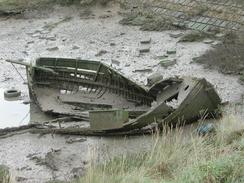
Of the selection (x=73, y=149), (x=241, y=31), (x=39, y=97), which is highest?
(x=241, y=31)

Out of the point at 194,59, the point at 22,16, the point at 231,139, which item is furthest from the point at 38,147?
the point at 22,16

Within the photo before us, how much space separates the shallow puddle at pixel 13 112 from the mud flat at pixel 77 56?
1.76 ft

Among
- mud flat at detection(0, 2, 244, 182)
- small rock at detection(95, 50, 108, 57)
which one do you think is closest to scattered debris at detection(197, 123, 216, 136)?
mud flat at detection(0, 2, 244, 182)

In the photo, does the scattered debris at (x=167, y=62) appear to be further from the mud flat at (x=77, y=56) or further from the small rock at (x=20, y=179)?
the small rock at (x=20, y=179)

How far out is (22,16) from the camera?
62.6ft

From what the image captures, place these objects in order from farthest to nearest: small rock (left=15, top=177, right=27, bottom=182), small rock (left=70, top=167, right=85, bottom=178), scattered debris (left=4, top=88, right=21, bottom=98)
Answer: scattered debris (left=4, top=88, right=21, bottom=98) → small rock (left=15, top=177, right=27, bottom=182) → small rock (left=70, top=167, right=85, bottom=178)

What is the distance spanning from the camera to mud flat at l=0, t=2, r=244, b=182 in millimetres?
9406

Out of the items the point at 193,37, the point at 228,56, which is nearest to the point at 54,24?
the point at 193,37

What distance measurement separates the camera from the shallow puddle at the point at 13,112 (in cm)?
1142

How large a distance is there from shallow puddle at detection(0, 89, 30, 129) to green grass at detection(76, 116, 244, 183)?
136 inches

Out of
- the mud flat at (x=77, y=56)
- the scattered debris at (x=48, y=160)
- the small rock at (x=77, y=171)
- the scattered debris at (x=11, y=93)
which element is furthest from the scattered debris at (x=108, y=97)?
the small rock at (x=77, y=171)

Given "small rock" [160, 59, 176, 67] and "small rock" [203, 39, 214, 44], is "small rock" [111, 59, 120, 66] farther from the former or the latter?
"small rock" [203, 39, 214, 44]

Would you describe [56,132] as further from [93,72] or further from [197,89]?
[197,89]

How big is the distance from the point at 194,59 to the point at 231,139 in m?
6.26
